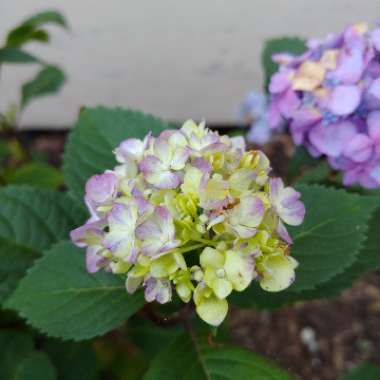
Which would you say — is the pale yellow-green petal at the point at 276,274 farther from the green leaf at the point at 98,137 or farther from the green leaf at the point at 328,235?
the green leaf at the point at 98,137

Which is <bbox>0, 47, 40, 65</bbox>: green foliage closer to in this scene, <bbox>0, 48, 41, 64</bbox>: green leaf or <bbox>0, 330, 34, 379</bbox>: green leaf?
<bbox>0, 48, 41, 64</bbox>: green leaf

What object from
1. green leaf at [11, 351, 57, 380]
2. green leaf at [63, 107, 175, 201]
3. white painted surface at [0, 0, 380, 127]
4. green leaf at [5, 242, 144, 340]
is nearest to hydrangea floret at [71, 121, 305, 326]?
green leaf at [5, 242, 144, 340]

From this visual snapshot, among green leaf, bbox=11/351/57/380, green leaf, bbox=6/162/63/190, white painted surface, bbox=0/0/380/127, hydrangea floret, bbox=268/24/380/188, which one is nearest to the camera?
hydrangea floret, bbox=268/24/380/188

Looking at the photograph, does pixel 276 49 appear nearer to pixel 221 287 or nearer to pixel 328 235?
pixel 328 235

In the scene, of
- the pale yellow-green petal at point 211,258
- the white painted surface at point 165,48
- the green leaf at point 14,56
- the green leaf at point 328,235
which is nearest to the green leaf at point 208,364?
the green leaf at point 328,235

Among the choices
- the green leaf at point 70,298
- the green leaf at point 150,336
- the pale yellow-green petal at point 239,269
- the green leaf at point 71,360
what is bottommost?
the green leaf at point 150,336

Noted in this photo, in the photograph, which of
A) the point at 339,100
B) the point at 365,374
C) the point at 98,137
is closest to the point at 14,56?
the point at 98,137
